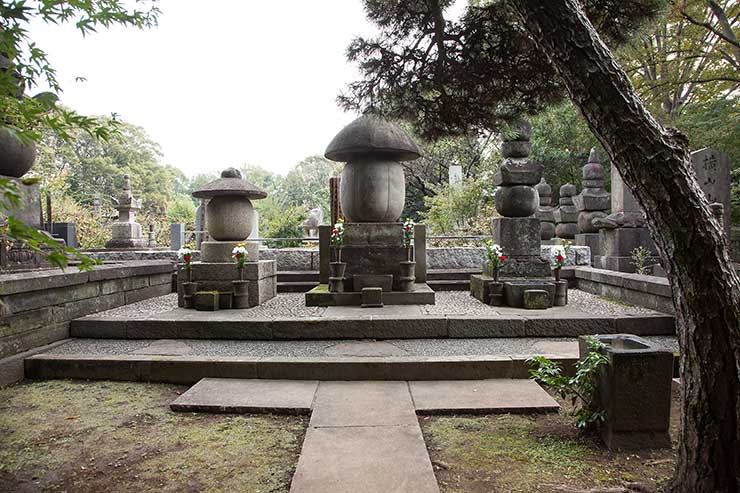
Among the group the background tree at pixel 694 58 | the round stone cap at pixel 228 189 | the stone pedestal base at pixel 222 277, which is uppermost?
the background tree at pixel 694 58

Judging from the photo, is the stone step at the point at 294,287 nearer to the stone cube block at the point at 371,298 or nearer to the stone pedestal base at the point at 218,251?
the stone pedestal base at the point at 218,251

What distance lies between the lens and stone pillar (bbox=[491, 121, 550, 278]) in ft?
21.5

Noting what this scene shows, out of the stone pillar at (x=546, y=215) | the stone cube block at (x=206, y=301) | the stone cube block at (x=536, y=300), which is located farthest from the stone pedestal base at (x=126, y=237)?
the stone pillar at (x=546, y=215)

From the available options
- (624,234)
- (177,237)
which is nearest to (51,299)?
(177,237)

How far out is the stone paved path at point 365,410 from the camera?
7.92 feet

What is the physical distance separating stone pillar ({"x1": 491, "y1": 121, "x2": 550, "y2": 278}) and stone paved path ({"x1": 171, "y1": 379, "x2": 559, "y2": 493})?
3.00m

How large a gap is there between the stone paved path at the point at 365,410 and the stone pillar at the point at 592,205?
28.0 feet

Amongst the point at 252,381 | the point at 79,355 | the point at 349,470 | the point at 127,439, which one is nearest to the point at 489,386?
the point at 349,470

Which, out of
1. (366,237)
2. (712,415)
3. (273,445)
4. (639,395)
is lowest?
(273,445)

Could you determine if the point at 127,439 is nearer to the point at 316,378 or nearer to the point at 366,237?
the point at 316,378

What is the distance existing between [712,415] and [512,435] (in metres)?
1.25

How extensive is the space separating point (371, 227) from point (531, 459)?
4570mm

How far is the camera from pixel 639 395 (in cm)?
273

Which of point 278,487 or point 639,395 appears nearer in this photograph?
point 278,487
